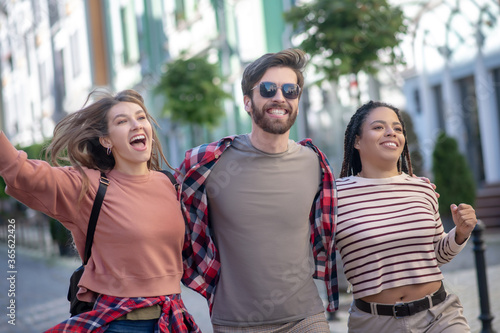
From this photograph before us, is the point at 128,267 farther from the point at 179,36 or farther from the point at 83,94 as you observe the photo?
the point at 83,94

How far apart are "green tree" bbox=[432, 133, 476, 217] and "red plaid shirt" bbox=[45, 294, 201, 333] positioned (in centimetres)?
962

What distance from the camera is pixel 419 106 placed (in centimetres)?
1609

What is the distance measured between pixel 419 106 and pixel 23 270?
9437mm

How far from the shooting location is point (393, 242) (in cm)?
350

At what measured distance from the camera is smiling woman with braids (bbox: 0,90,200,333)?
9.95ft

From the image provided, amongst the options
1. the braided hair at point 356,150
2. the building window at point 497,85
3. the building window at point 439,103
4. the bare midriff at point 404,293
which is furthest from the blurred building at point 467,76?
the bare midriff at point 404,293

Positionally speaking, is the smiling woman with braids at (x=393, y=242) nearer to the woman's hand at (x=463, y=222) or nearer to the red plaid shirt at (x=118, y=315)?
the woman's hand at (x=463, y=222)

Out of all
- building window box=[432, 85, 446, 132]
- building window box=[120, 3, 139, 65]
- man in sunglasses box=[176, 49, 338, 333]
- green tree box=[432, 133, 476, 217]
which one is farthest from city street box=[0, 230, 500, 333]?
building window box=[120, 3, 139, 65]

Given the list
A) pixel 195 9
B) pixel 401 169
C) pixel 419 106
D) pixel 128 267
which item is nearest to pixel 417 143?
pixel 419 106

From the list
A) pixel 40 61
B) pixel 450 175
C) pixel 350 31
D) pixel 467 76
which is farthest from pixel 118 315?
pixel 40 61

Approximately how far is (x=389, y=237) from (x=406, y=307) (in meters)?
0.35

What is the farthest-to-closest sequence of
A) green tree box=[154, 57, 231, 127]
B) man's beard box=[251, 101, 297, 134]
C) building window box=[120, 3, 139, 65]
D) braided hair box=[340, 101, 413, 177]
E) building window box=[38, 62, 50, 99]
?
1. building window box=[38, 62, 50, 99]
2. building window box=[120, 3, 139, 65]
3. green tree box=[154, 57, 231, 127]
4. braided hair box=[340, 101, 413, 177]
5. man's beard box=[251, 101, 297, 134]

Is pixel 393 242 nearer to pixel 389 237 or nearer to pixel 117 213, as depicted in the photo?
pixel 389 237

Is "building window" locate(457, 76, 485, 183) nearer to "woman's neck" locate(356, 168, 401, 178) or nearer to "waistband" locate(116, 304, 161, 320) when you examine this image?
"woman's neck" locate(356, 168, 401, 178)
